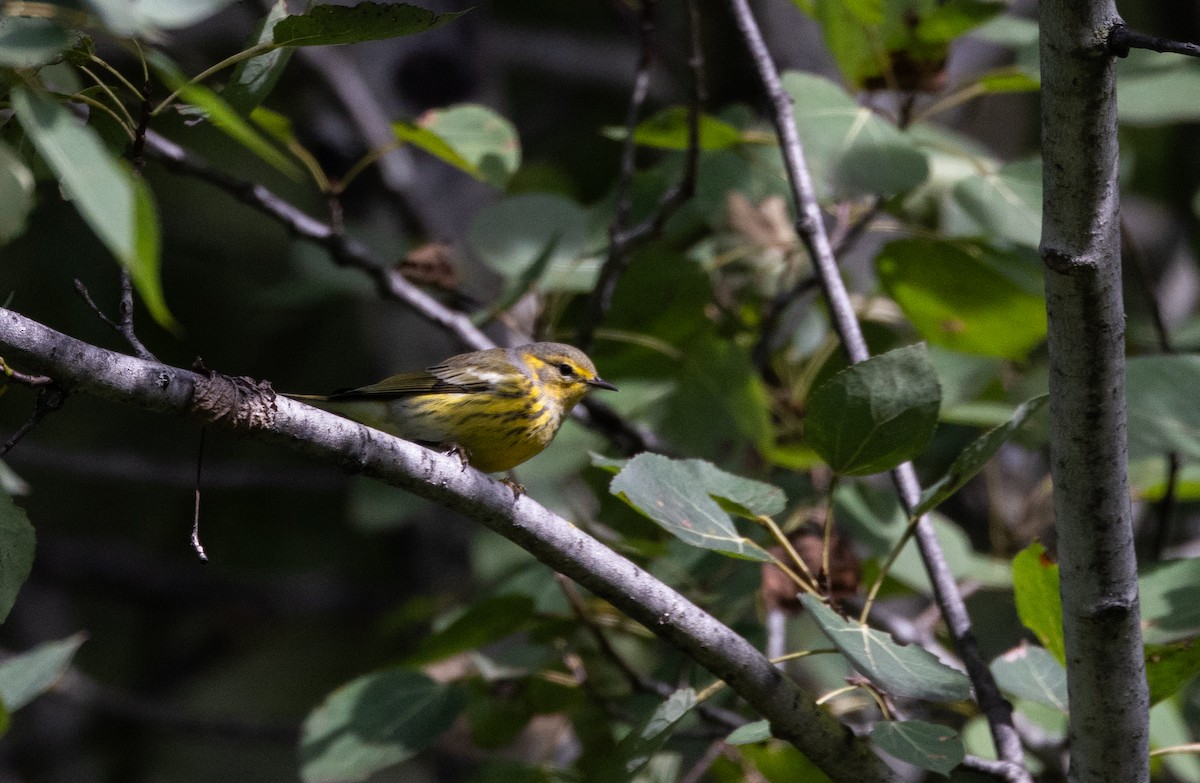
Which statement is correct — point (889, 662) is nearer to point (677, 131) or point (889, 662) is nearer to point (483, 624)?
point (483, 624)

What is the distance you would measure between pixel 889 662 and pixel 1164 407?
3.15 feet

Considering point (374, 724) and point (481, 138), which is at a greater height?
point (481, 138)

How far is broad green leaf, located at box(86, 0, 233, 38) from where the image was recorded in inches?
33.7

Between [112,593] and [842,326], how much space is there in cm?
437

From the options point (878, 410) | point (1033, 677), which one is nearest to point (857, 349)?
point (878, 410)

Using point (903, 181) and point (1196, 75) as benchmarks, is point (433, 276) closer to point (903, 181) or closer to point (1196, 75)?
point (903, 181)

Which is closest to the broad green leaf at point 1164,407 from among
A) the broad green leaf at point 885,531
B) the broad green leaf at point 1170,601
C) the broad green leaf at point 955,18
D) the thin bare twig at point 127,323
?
the broad green leaf at point 1170,601

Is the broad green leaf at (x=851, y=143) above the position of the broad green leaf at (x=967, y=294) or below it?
above

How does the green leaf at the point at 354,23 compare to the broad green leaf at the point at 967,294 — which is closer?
the green leaf at the point at 354,23

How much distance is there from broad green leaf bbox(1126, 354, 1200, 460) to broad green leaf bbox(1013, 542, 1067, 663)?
460 millimetres

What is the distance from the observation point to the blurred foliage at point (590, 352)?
5.65 ft

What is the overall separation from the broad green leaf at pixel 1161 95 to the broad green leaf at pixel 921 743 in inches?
67.9

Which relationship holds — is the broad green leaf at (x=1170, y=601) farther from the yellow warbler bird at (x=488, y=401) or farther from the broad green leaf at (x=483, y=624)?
the yellow warbler bird at (x=488, y=401)

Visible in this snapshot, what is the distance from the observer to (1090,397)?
1503mm
